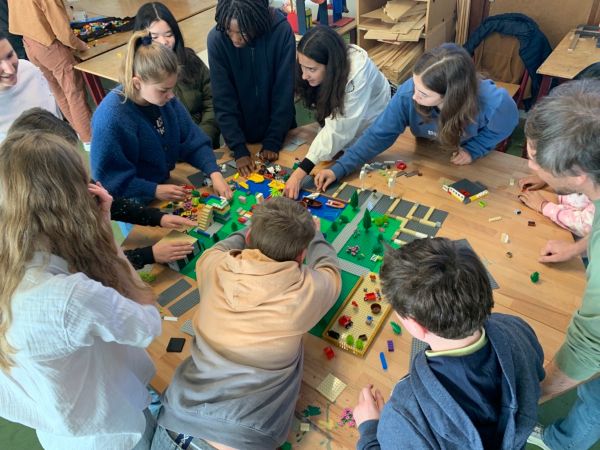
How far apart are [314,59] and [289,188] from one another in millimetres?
715

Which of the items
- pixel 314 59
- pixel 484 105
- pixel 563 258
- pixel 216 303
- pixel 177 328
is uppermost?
pixel 314 59

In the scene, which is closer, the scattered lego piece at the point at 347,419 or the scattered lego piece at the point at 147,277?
the scattered lego piece at the point at 347,419

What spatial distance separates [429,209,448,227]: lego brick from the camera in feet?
6.24

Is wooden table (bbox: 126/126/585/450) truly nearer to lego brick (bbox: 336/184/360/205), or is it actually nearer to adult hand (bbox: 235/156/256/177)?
lego brick (bbox: 336/184/360/205)

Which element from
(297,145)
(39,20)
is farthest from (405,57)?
(39,20)

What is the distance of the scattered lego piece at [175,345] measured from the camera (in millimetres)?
1556

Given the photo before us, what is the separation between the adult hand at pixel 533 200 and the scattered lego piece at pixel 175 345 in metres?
1.64

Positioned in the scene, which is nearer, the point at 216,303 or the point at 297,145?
the point at 216,303

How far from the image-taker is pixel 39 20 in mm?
3684

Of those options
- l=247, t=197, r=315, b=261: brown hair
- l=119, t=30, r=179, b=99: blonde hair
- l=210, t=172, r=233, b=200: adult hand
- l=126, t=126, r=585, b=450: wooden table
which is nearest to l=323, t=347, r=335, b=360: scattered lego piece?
l=126, t=126, r=585, b=450: wooden table

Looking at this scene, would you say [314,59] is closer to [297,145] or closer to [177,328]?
[297,145]

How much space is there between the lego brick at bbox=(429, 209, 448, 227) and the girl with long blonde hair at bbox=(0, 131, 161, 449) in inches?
50.5

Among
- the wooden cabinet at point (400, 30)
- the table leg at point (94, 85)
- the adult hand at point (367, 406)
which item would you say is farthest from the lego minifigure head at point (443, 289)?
the table leg at point (94, 85)

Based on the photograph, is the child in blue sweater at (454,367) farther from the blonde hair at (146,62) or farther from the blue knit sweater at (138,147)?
the blue knit sweater at (138,147)
